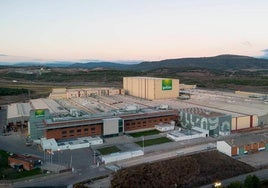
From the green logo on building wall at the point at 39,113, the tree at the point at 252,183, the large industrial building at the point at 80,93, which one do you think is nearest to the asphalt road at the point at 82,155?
the green logo on building wall at the point at 39,113

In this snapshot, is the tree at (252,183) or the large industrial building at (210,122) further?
the large industrial building at (210,122)

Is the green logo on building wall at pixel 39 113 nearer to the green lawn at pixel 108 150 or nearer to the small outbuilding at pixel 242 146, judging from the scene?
the green lawn at pixel 108 150

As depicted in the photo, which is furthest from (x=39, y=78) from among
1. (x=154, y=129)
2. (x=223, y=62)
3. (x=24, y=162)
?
(x=223, y=62)

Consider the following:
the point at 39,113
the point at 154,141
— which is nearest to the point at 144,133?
the point at 154,141

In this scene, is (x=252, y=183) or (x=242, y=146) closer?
(x=252, y=183)

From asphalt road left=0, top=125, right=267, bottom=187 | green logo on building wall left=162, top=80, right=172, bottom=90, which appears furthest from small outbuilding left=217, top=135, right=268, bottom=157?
green logo on building wall left=162, top=80, right=172, bottom=90

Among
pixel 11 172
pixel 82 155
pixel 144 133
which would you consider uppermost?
pixel 144 133

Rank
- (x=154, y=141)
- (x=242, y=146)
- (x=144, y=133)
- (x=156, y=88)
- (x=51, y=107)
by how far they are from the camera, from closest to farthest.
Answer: (x=242, y=146)
(x=154, y=141)
(x=144, y=133)
(x=51, y=107)
(x=156, y=88)

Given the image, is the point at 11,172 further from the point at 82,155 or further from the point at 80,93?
the point at 80,93
